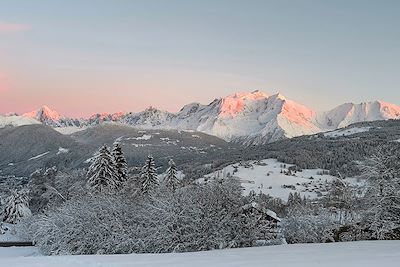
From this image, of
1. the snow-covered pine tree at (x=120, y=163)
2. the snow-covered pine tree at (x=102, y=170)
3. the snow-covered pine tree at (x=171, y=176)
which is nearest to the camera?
the snow-covered pine tree at (x=102, y=170)

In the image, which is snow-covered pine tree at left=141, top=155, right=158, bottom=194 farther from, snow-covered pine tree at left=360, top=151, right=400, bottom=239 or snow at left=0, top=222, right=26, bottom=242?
snow-covered pine tree at left=360, top=151, right=400, bottom=239

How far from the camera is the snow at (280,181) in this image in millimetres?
154500

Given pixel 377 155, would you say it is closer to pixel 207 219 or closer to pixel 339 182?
pixel 207 219

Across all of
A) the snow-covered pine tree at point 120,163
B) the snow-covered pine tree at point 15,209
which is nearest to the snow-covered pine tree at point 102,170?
the snow-covered pine tree at point 120,163

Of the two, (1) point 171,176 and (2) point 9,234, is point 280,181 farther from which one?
(2) point 9,234

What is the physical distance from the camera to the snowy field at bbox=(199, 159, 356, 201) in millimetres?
154250

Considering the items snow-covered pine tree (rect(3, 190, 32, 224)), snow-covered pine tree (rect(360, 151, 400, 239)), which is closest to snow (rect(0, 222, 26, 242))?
snow-covered pine tree (rect(3, 190, 32, 224))

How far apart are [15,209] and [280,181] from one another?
119m

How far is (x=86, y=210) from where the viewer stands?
127ft

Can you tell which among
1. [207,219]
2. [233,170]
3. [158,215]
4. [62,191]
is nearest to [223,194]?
[207,219]

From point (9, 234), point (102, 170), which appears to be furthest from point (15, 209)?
point (102, 170)

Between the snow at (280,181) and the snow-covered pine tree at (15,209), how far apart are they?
280ft

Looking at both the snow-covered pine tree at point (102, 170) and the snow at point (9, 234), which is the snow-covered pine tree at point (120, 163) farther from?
the snow at point (9, 234)

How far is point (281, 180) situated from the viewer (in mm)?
173000
